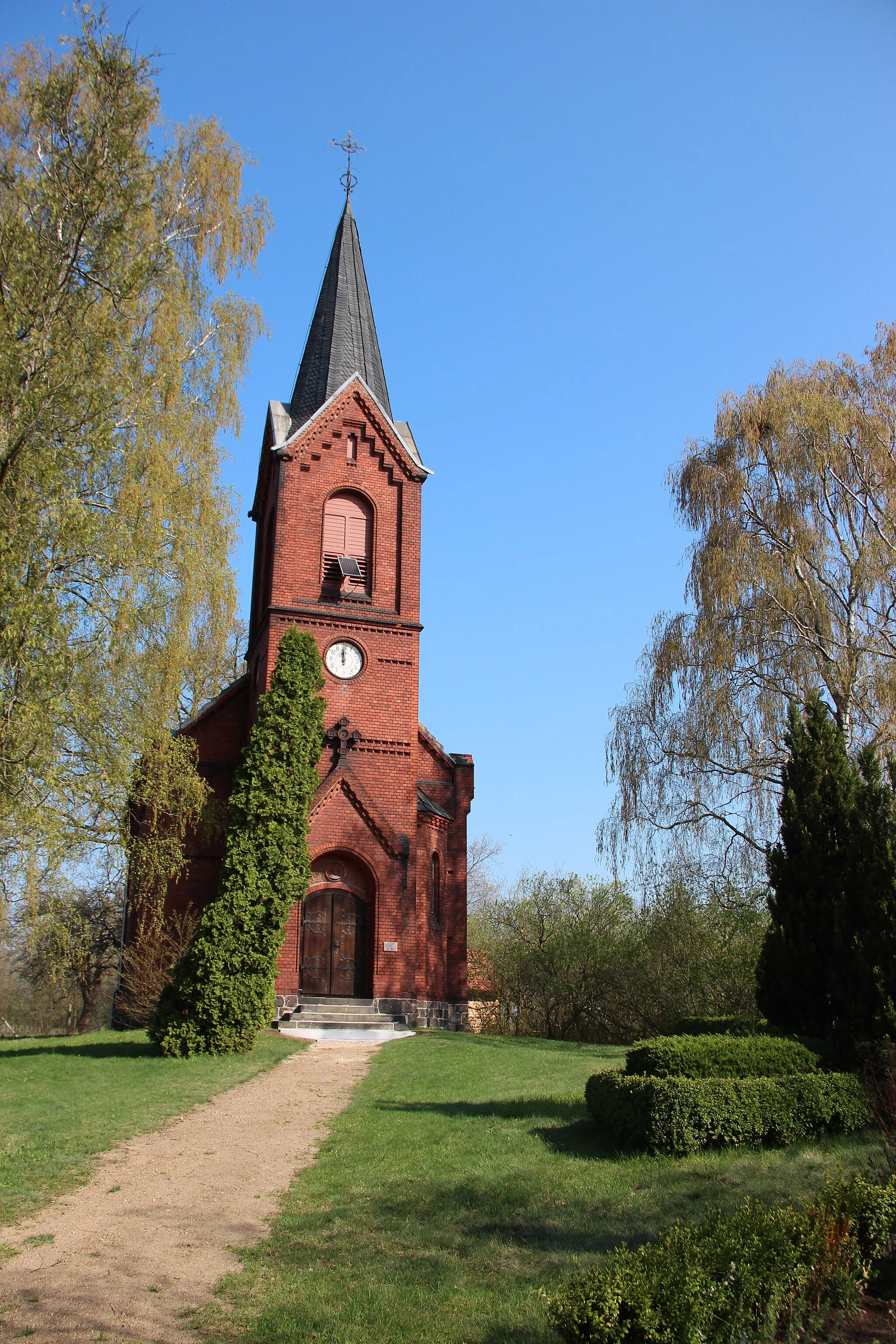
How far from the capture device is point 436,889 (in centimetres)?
2545

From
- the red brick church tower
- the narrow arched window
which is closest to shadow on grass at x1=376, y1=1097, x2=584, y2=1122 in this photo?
the red brick church tower

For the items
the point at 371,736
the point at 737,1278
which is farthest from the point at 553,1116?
the point at 371,736

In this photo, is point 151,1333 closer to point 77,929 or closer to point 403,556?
point 77,929

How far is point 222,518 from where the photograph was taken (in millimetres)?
16672

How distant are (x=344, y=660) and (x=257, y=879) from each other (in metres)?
7.50

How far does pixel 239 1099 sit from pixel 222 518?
883 cm

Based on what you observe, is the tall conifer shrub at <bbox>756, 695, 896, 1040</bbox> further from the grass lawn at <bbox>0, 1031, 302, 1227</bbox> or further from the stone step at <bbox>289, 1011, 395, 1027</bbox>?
the stone step at <bbox>289, 1011, 395, 1027</bbox>

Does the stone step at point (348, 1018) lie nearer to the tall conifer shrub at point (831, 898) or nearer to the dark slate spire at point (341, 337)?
the tall conifer shrub at point (831, 898)

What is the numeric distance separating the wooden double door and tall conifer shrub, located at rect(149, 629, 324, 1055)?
11.4 feet

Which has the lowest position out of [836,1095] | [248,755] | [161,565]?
[836,1095]

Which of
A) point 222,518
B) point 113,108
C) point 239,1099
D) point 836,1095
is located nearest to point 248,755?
point 222,518

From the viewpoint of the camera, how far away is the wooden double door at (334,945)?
2216 centimetres

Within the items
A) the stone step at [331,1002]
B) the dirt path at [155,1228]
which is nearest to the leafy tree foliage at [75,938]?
the dirt path at [155,1228]

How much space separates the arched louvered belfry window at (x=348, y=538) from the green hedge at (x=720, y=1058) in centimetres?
1641
